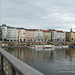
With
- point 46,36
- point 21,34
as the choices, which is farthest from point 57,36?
point 21,34

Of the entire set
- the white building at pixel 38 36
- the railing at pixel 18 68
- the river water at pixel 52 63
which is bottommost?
the river water at pixel 52 63

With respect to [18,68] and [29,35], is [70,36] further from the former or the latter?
[18,68]

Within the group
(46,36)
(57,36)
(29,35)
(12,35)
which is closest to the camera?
(12,35)

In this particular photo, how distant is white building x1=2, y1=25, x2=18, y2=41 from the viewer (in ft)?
237

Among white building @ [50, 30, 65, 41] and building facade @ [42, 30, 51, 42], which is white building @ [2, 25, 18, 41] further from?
white building @ [50, 30, 65, 41]

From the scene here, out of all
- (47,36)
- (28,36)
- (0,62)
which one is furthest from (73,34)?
(0,62)

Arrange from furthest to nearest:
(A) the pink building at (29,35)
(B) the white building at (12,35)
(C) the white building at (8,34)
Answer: (A) the pink building at (29,35), (B) the white building at (12,35), (C) the white building at (8,34)

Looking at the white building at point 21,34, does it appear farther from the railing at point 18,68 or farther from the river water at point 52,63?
the railing at point 18,68

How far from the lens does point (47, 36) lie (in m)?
89.6

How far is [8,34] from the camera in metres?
74.0

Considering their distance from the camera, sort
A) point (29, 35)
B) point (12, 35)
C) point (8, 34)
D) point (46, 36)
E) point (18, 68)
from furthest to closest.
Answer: point (46, 36)
point (29, 35)
point (12, 35)
point (8, 34)
point (18, 68)

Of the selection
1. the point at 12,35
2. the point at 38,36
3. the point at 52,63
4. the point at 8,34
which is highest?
the point at 8,34

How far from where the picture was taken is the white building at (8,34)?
7231cm

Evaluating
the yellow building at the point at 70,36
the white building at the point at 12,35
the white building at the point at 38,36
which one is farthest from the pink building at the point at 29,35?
the yellow building at the point at 70,36
